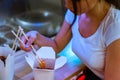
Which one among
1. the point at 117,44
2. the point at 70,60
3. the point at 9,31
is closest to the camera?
the point at 117,44

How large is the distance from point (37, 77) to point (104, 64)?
0.27 metres

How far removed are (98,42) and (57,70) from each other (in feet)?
0.72

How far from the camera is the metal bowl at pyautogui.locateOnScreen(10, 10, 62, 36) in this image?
152cm

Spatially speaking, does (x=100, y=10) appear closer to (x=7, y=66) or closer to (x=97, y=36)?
(x=97, y=36)

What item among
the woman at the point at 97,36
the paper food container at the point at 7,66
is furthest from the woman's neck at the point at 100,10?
the paper food container at the point at 7,66

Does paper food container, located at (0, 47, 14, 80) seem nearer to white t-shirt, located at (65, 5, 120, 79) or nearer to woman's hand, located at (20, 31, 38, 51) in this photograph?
woman's hand, located at (20, 31, 38, 51)

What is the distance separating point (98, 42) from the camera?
0.87 m

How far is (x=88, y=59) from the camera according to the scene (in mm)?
925

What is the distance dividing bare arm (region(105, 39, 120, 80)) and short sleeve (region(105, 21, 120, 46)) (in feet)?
0.05

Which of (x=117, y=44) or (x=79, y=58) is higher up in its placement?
(x=117, y=44)

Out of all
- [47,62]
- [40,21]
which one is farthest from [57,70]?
[40,21]

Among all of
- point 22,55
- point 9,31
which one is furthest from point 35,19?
point 22,55

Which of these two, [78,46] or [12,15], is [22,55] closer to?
[78,46]

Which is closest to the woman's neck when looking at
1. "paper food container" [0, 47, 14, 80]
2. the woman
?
the woman
